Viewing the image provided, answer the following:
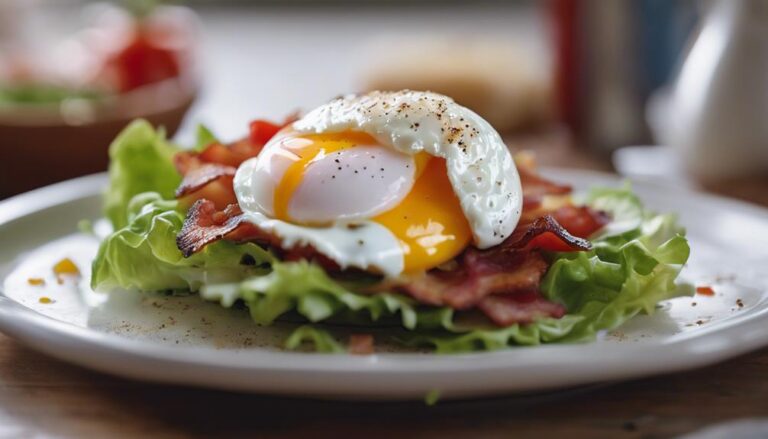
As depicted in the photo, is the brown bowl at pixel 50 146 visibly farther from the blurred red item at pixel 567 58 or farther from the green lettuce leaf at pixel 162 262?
the blurred red item at pixel 567 58

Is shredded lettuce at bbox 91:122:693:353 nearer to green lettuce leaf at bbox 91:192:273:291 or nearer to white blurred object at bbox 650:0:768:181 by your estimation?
green lettuce leaf at bbox 91:192:273:291

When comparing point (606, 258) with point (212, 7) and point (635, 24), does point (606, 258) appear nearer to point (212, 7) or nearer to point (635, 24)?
point (635, 24)

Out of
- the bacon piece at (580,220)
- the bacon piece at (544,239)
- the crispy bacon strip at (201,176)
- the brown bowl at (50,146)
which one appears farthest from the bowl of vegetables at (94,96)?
the bacon piece at (544,239)

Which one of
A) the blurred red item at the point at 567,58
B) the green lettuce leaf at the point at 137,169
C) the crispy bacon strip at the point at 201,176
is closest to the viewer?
the crispy bacon strip at the point at 201,176

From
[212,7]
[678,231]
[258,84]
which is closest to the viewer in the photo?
[678,231]


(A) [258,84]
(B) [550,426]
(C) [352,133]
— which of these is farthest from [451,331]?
(A) [258,84]

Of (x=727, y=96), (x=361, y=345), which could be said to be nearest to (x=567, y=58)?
(x=727, y=96)
